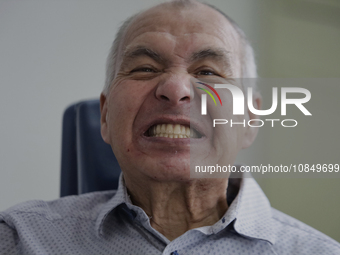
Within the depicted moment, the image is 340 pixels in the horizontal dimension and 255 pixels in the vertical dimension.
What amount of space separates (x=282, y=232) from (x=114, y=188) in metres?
0.63

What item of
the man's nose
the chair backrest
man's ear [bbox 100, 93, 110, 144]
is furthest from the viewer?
the chair backrest

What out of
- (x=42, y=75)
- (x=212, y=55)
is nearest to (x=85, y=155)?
(x=212, y=55)

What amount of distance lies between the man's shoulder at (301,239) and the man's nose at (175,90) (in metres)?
0.49

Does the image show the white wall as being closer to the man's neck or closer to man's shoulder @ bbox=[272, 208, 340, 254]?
the man's neck

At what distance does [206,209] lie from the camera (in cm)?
99

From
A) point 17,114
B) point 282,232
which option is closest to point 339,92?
point 282,232

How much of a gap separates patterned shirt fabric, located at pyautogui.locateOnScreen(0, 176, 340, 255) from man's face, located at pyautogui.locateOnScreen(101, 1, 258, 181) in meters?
0.16

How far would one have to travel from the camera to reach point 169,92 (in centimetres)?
88

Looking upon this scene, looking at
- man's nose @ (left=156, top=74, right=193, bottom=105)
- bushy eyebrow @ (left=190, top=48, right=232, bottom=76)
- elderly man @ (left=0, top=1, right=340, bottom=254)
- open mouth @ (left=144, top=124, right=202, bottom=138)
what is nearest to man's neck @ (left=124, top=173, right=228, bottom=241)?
elderly man @ (left=0, top=1, right=340, bottom=254)

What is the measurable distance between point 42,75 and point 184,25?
3.63ft

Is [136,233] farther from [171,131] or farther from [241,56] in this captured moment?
[241,56]

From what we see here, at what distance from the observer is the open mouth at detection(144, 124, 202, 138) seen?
90cm

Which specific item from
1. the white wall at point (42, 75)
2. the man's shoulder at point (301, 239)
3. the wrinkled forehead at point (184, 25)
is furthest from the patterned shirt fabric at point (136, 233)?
the white wall at point (42, 75)

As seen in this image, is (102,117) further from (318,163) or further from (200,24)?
(318,163)
